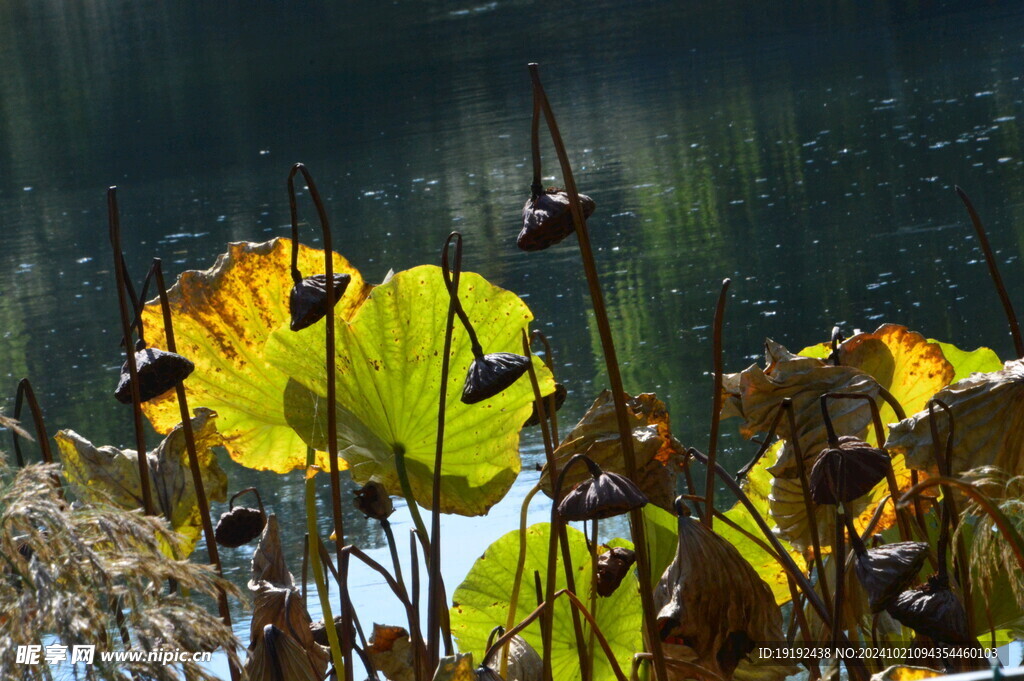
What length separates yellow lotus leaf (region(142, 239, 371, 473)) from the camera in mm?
729

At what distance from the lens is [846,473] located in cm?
52

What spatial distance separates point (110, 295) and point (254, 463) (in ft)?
13.1

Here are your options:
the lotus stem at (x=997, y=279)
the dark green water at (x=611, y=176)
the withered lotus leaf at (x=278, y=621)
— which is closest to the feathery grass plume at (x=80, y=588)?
the withered lotus leaf at (x=278, y=621)

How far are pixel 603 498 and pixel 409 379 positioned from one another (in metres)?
0.25

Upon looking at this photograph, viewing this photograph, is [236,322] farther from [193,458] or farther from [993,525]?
[993,525]

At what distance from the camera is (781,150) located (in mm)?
5609

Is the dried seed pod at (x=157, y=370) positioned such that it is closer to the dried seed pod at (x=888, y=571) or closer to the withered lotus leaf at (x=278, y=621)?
the withered lotus leaf at (x=278, y=621)

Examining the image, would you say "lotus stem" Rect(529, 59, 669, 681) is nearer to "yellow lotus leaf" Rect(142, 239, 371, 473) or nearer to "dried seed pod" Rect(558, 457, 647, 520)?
"dried seed pod" Rect(558, 457, 647, 520)

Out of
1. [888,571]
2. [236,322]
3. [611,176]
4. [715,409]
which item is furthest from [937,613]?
[611,176]

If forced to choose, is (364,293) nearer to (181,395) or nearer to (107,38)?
(181,395)

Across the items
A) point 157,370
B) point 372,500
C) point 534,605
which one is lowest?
point 534,605

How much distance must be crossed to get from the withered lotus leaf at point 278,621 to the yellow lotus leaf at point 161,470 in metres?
0.07

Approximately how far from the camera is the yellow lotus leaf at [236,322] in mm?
729

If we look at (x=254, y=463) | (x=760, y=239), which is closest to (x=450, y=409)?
(x=254, y=463)
